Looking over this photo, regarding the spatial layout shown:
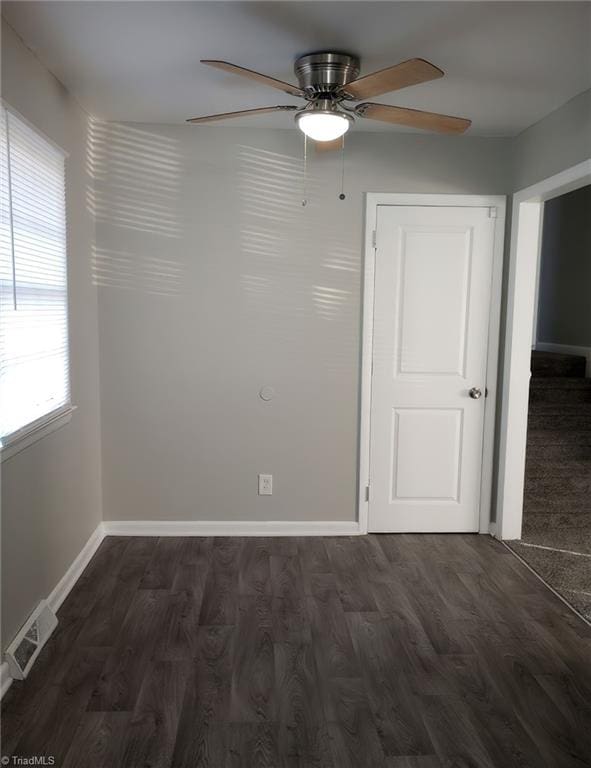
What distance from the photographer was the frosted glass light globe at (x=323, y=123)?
252 centimetres

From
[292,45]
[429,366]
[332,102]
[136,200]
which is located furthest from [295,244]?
[292,45]

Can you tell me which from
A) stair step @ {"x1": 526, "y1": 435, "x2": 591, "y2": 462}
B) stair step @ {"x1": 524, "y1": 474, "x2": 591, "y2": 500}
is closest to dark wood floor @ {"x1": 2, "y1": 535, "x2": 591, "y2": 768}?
stair step @ {"x1": 524, "y1": 474, "x2": 591, "y2": 500}

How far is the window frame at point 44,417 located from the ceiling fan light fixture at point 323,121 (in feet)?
3.71

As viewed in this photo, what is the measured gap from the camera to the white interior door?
3.90 meters

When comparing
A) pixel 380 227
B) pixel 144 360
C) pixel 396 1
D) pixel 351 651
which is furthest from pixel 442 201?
pixel 351 651

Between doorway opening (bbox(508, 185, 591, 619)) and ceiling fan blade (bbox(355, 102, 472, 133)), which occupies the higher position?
ceiling fan blade (bbox(355, 102, 472, 133))

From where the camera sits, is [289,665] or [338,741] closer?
[338,741]

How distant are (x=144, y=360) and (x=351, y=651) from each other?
210 centimetres

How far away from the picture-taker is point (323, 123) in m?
2.54

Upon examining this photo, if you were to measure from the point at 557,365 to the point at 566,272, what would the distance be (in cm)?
132

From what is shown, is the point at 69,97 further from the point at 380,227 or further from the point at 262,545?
the point at 262,545

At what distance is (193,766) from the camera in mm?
1996

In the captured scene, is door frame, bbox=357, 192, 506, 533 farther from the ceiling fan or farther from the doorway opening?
the ceiling fan

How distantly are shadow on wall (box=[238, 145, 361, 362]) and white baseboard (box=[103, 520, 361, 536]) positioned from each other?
1180 mm
